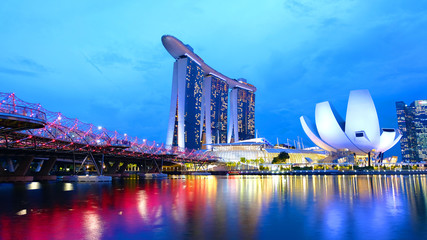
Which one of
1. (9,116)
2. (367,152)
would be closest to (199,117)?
(367,152)

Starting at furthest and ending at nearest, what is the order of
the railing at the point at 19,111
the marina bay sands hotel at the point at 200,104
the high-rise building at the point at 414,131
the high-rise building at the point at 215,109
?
the high-rise building at the point at 414,131
the high-rise building at the point at 215,109
the marina bay sands hotel at the point at 200,104
the railing at the point at 19,111

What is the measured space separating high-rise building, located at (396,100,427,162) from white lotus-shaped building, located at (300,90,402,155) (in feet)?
341

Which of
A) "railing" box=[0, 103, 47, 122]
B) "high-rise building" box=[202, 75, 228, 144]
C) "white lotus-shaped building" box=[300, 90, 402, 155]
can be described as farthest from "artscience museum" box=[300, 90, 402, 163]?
"railing" box=[0, 103, 47, 122]

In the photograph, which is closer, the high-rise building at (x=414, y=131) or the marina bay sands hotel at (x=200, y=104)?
the marina bay sands hotel at (x=200, y=104)

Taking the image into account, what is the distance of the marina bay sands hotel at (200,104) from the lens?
119375 mm

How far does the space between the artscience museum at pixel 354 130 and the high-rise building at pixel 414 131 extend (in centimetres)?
10375

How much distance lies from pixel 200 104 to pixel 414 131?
130 metres

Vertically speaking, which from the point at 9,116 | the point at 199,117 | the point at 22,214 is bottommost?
the point at 22,214

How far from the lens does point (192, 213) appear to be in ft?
35.8

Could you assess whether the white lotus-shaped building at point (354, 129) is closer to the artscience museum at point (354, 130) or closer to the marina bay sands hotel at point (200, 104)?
the artscience museum at point (354, 130)

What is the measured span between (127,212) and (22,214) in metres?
3.50

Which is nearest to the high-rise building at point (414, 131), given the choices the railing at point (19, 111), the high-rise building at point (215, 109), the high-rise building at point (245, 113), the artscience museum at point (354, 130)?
the high-rise building at point (245, 113)

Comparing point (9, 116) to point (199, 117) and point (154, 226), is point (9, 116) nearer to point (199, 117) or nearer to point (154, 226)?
point (154, 226)

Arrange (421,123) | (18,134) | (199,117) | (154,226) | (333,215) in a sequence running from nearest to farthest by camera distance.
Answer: (154,226) → (333,215) → (18,134) → (199,117) → (421,123)
